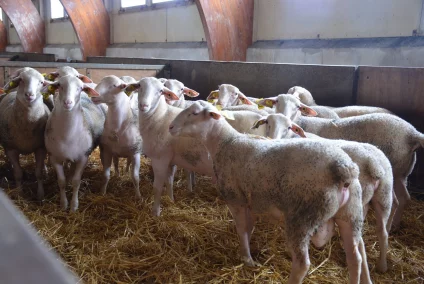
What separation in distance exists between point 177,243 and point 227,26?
679cm

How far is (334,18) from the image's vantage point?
761 centimetres

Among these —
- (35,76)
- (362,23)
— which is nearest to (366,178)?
(35,76)

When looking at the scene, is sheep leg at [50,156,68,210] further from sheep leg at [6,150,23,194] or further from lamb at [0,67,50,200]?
sheep leg at [6,150,23,194]

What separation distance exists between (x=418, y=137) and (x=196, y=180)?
2.54m

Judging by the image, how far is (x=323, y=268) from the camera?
9.32 ft

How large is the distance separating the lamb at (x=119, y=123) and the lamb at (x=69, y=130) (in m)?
0.15

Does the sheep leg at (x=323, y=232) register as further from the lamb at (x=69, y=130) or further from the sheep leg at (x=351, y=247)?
the lamb at (x=69, y=130)

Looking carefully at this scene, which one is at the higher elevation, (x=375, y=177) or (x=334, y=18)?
(x=334, y=18)

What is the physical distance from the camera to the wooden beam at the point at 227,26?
8938mm

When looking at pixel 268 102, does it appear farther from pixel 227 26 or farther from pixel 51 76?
pixel 227 26

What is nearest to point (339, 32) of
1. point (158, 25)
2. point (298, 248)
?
point (298, 248)

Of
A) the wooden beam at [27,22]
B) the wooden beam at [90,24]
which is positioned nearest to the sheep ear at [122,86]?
the wooden beam at [90,24]

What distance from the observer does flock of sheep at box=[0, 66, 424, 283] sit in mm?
2163

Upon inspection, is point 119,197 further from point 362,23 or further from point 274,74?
point 362,23
